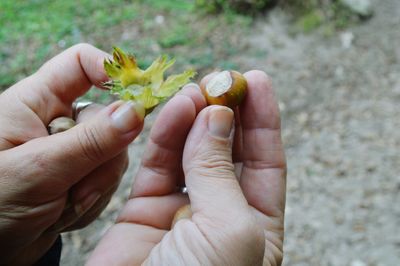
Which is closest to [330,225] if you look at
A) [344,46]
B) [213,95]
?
[213,95]

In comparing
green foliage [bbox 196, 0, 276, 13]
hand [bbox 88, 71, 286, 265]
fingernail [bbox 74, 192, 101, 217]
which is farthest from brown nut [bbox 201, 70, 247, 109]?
green foliage [bbox 196, 0, 276, 13]

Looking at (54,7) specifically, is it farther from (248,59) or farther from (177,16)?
(248,59)

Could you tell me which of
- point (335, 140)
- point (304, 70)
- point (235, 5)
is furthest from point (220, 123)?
point (235, 5)

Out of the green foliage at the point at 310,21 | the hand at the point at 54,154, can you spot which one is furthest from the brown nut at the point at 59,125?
the green foliage at the point at 310,21

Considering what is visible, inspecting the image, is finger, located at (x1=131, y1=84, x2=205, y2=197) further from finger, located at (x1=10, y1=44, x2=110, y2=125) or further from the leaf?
finger, located at (x1=10, y1=44, x2=110, y2=125)

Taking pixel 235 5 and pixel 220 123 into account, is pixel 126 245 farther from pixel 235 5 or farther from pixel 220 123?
pixel 235 5

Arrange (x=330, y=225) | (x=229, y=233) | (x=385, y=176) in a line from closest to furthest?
(x=229, y=233) < (x=330, y=225) < (x=385, y=176)
